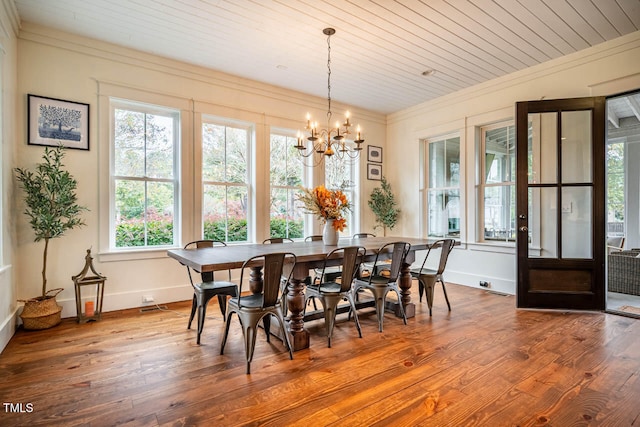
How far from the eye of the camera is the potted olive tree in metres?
5.99

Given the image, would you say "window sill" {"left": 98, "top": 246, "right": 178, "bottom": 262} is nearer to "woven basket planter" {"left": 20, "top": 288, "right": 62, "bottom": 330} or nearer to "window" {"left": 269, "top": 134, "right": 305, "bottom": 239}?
"woven basket planter" {"left": 20, "top": 288, "right": 62, "bottom": 330}

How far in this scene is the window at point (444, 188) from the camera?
17.5 feet

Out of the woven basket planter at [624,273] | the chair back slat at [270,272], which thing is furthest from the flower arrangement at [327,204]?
the woven basket planter at [624,273]

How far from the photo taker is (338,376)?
226 cm

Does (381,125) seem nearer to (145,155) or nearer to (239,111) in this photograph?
(239,111)

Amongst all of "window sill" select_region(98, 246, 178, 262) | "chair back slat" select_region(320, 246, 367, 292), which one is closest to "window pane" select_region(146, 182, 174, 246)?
"window sill" select_region(98, 246, 178, 262)

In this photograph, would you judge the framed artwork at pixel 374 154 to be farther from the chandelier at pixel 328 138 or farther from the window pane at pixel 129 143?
the window pane at pixel 129 143

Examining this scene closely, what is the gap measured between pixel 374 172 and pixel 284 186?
1.93 m

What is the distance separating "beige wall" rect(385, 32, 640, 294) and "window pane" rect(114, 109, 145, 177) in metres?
4.24

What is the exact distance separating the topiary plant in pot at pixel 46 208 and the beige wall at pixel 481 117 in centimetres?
496

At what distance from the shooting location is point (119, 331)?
3.10 m

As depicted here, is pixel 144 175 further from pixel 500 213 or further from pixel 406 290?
pixel 500 213

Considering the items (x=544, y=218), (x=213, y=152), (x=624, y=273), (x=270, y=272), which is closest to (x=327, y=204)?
(x=270, y=272)

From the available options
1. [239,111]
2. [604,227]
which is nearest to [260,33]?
[239,111]
